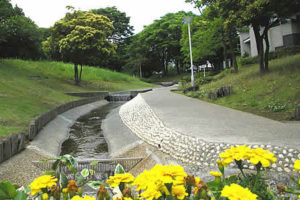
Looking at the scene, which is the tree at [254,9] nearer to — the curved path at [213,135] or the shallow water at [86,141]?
the curved path at [213,135]

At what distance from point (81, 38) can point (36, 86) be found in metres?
6.06

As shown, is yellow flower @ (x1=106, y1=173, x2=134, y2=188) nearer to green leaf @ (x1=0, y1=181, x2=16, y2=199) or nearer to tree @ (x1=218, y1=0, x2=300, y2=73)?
green leaf @ (x1=0, y1=181, x2=16, y2=199)

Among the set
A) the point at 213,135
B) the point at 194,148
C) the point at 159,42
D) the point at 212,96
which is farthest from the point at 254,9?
the point at 159,42

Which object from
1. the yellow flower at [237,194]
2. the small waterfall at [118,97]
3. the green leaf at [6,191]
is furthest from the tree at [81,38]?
the yellow flower at [237,194]

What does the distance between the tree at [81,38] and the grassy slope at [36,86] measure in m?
3.27

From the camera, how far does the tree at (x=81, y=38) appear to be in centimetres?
2450

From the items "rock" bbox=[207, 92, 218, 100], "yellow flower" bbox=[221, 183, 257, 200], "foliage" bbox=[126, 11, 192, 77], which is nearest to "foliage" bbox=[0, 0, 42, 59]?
"foliage" bbox=[126, 11, 192, 77]

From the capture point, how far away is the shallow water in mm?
9289

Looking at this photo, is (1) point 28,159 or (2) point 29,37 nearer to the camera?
(1) point 28,159

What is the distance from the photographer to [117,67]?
51531mm

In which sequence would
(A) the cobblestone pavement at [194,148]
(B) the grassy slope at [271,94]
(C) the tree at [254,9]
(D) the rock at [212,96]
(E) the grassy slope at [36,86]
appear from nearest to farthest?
(A) the cobblestone pavement at [194,148] < (B) the grassy slope at [271,94] < (E) the grassy slope at [36,86] < (C) the tree at [254,9] < (D) the rock at [212,96]

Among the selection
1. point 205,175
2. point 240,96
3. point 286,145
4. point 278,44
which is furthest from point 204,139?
point 278,44

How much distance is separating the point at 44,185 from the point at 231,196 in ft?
2.52

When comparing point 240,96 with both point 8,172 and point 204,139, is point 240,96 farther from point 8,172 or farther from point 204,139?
point 8,172
